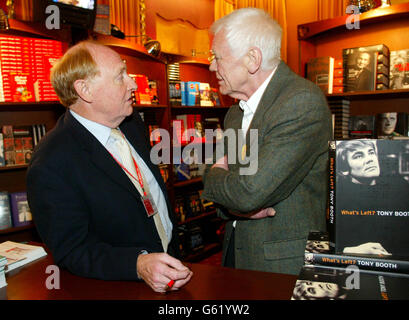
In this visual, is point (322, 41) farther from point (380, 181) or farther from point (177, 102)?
point (380, 181)

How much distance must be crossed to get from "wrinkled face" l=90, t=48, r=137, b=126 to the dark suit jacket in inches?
5.9

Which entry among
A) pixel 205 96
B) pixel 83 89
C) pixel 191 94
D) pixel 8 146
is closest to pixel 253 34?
pixel 83 89

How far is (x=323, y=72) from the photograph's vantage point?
11.0 feet

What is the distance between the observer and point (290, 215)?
1.31 meters

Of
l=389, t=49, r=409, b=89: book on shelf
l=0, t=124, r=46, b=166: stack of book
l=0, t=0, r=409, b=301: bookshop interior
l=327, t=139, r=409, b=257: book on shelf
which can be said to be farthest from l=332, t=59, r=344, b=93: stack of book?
l=0, t=124, r=46, b=166: stack of book

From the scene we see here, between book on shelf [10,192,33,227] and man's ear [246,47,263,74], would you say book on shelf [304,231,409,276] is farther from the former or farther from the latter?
book on shelf [10,192,33,227]

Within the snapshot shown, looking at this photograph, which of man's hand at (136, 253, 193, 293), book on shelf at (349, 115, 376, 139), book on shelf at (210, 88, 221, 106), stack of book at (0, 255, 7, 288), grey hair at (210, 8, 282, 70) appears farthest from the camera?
book on shelf at (210, 88, 221, 106)

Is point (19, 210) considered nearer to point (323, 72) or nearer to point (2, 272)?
point (2, 272)

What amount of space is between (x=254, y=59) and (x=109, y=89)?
0.69m

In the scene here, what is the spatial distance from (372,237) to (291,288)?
12.0 inches

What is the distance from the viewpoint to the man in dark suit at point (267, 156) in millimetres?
1208

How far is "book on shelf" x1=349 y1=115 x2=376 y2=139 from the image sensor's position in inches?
125

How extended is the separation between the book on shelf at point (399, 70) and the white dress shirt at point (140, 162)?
2.58 meters
